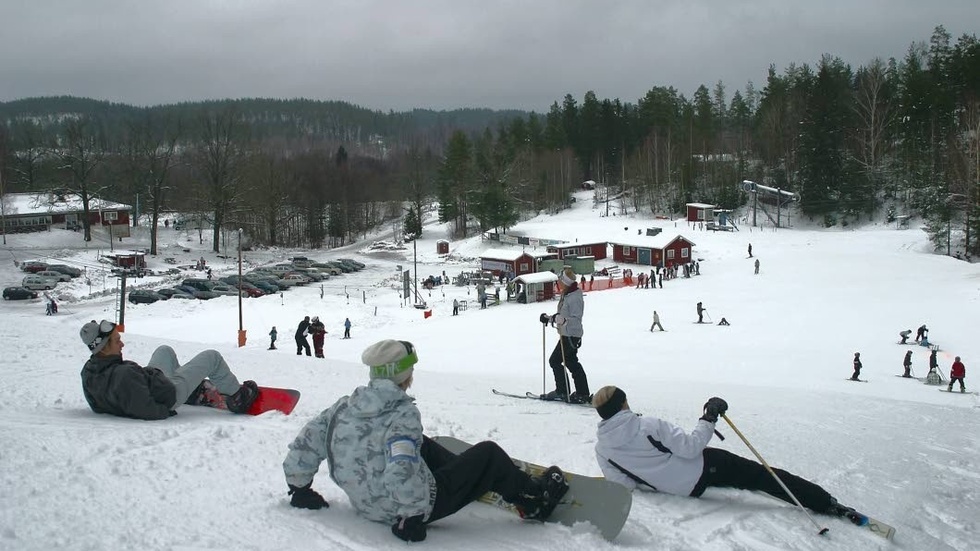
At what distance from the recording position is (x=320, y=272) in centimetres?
5091

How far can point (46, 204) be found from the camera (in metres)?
62.7

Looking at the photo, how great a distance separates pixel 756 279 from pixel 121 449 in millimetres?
36772

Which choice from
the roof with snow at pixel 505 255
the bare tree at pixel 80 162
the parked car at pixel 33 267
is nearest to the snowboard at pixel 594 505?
the roof with snow at pixel 505 255

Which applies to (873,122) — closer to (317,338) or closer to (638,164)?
(638,164)

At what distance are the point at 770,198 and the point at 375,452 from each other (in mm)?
71962

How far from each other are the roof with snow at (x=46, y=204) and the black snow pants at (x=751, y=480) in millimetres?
69328

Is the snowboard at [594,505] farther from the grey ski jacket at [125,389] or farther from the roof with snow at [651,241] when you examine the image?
the roof with snow at [651,241]

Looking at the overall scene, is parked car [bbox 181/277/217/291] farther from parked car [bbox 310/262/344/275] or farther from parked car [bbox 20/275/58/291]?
parked car [bbox 310/262/344/275]

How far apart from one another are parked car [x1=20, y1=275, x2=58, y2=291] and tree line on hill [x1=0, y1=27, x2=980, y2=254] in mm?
17118

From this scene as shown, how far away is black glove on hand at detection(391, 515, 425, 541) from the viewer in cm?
370

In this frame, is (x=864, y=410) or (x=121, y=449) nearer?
(x=121, y=449)

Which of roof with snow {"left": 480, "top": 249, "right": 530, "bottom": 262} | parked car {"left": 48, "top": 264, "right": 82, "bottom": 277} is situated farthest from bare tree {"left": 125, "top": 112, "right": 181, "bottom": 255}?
roof with snow {"left": 480, "top": 249, "right": 530, "bottom": 262}

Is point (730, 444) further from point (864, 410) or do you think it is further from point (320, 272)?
point (320, 272)

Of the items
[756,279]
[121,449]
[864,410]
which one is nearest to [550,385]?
[864,410]
